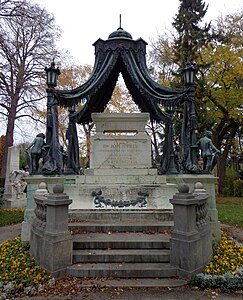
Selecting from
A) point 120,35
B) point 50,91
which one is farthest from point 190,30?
point 50,91

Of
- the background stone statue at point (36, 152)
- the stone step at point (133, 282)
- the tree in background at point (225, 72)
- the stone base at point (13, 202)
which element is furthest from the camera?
the tree in background at point (225, 72)

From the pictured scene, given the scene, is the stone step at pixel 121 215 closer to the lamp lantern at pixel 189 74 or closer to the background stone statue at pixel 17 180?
the lamp lantern at pixel 189 74

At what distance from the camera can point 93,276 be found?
508cm

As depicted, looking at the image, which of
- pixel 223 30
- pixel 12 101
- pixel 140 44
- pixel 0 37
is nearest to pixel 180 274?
pixel 140 44

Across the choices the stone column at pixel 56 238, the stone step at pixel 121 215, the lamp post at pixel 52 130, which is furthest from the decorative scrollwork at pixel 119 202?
the stone column at pixel 56 238

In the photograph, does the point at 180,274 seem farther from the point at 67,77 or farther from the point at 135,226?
the point at 67,77

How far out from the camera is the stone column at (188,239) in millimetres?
5070

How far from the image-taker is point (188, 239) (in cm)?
511

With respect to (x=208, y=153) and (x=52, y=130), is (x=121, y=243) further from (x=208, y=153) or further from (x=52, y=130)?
(x=52, y=130)

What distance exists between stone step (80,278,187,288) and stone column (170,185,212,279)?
30 centimetres

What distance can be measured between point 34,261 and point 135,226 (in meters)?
2.49

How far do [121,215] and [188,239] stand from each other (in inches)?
107

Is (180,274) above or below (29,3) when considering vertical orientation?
below

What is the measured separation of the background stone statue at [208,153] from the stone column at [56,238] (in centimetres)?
451
